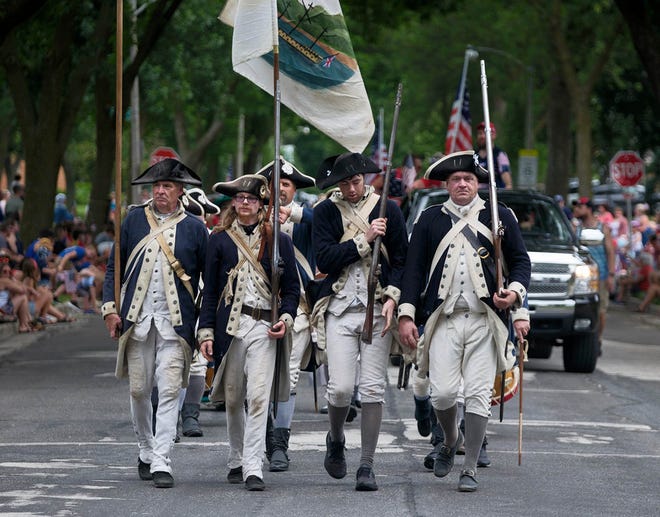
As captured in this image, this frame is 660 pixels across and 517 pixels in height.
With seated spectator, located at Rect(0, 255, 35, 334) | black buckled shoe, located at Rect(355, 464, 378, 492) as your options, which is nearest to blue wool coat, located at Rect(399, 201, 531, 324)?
black buckled shoe, located at Rect(355, 464, 378, 492)

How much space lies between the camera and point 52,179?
90.9ft

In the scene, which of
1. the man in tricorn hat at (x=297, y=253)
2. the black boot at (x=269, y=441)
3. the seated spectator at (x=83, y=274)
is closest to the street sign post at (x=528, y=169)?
the seated spectator at (x=83, y=274)

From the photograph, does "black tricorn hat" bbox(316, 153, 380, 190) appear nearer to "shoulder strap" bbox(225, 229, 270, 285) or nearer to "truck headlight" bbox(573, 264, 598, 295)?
"shoulder strap" bbox(225, 229, 270, 285)

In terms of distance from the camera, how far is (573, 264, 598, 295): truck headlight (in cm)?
1750

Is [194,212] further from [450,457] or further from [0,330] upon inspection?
[0,330]

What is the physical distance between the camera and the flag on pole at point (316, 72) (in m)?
10.1

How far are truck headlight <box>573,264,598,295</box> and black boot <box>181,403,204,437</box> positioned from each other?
6723 millimetres

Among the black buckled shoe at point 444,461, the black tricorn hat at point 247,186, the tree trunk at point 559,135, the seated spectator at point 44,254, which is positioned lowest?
the black buckled shoe at point 444,461

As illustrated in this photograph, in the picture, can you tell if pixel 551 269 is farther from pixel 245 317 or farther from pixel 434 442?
pixel 245 317

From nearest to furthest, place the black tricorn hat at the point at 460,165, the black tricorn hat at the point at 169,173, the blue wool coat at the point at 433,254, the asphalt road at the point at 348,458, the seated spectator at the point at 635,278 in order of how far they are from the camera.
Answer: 1. the asphalt road at the point at 348,458
2. the blue wool coat at the point at 433,254
3. the black tricorn hat at the point at 460,165
4. the black tricorn hat at the point at 169,173
5. the seated spectator at the point at 635,278

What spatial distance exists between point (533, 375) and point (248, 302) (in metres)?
8.55

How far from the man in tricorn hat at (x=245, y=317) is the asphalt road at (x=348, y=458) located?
342mm

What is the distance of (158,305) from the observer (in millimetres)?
9375

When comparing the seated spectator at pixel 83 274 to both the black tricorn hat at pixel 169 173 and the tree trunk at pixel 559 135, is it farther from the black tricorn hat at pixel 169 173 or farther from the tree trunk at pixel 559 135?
the tree trunk at pixel 559 135
